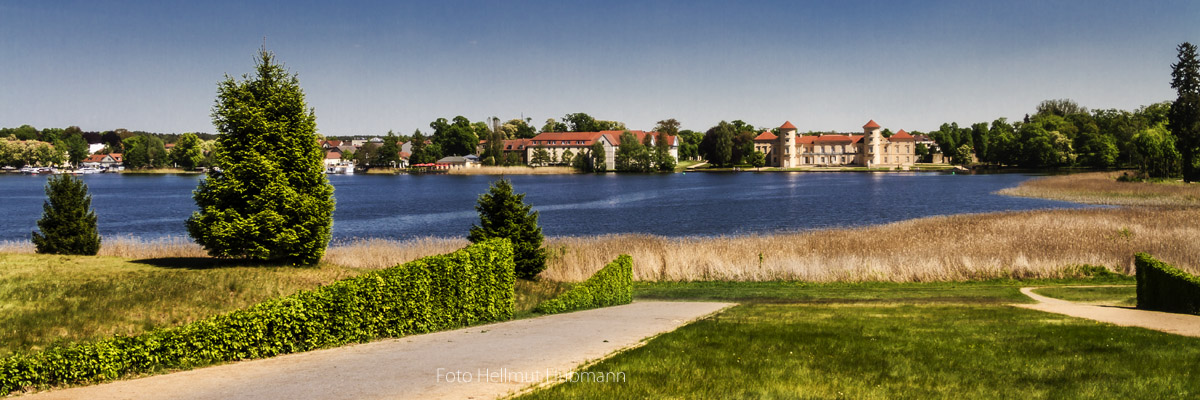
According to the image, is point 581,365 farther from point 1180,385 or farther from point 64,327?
point 64,327

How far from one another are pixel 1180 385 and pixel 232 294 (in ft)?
65.5

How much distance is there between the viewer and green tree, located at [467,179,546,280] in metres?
26.6

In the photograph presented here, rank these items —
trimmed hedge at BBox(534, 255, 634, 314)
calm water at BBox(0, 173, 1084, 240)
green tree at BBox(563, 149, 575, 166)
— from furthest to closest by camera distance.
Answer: green tree at BBox(563, 149, 575, 166) < calm water at BBox(0, 173, 1084, 240) < trimmed hedge at BBox(534, 255, 634, 314)

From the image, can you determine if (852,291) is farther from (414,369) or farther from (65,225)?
(65,225)

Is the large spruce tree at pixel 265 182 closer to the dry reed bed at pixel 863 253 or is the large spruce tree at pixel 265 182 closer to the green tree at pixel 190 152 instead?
the dry reed bed at pixel 863 253

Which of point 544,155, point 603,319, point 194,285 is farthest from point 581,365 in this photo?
point 544,155

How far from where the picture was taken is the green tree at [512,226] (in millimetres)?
26594

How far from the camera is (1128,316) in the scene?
1722 centimetres

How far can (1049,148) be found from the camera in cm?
15888

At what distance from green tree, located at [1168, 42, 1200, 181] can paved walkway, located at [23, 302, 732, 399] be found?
342 feet

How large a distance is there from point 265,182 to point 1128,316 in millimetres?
23571

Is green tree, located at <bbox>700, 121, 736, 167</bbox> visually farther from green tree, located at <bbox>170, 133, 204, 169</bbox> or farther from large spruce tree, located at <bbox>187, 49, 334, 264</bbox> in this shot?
large spruce tree, located at <bbox>187, 49, 334, 264</bbox>

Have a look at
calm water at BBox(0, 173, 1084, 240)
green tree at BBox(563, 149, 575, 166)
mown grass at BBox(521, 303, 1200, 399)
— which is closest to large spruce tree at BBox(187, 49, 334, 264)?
mown grass at BBox(521, 303, 1200, 399)

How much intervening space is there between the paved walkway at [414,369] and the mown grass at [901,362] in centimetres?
95
